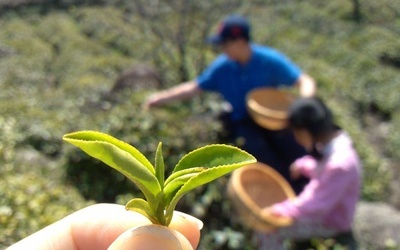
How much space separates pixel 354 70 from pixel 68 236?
976 centimetres

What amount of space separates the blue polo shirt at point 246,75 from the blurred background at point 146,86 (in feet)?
1.01

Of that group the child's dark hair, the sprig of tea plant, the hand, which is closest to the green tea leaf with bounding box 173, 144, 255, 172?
the sprig of tea plant

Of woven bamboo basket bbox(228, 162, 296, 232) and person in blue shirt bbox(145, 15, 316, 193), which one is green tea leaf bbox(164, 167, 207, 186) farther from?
person in blue shirt bbox(145, 15, 316, 193)

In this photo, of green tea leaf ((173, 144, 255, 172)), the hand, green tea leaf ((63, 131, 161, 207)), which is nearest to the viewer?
green tea leaf ((63, 131, 161, 207))

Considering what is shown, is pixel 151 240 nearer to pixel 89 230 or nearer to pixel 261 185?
pixel 89 230

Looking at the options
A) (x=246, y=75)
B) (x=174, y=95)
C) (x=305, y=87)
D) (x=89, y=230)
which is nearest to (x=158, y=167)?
(x=89, y=230)

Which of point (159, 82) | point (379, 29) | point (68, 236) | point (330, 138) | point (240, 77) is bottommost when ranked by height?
point (379, 29)

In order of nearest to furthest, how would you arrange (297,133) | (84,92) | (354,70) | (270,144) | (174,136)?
(297,133) < (174,136) < (270,144) < (84,92) < (354,70)

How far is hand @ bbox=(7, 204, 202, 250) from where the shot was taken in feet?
5.74

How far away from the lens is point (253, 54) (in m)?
4.98

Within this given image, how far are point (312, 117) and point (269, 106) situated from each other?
55.3 inches

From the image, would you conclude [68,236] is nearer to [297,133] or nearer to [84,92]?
[297,133]

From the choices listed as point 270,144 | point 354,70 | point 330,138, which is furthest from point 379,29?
point 330,138

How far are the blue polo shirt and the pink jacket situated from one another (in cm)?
122
